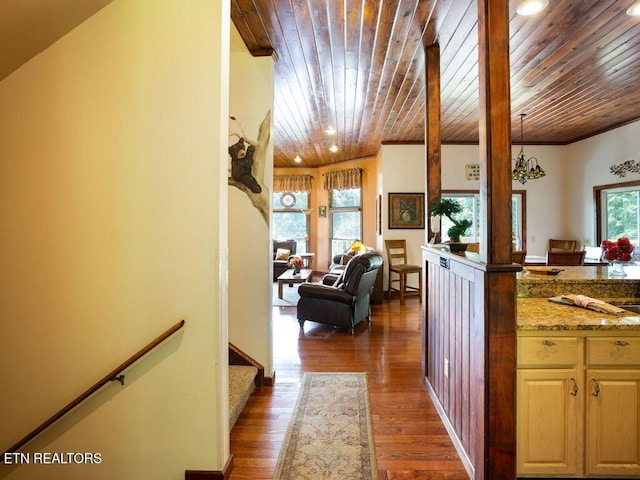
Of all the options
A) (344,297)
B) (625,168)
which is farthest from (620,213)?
(344,297)

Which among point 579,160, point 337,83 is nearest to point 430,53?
point 337,83

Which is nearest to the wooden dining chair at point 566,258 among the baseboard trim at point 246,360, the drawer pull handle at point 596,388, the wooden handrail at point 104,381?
the drawer pull handle at point 596,388

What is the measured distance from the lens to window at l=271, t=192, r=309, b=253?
888cm

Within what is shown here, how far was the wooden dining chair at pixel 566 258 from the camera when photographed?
13.7 feet

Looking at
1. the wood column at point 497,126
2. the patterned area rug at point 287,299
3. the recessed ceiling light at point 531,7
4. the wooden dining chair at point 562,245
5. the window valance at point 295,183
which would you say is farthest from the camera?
the window valance at point 295,183

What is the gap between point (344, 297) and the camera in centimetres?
418

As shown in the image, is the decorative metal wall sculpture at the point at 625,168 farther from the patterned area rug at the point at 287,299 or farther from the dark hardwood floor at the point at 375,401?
the patterned area rug at the point at 287,299

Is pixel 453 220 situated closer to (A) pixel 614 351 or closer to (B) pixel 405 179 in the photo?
(A) pixel 614 351

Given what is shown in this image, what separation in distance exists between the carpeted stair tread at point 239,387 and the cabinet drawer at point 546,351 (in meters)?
1.83

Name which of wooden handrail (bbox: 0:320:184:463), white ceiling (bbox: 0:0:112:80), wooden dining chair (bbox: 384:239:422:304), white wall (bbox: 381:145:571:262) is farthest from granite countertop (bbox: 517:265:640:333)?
white wall (bbox: 381:145:571:262)

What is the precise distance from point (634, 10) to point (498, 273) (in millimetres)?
2480

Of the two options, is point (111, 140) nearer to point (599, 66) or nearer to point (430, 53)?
point (430, 53)

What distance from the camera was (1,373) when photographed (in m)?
1.92

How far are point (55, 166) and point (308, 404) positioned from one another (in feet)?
7.67
